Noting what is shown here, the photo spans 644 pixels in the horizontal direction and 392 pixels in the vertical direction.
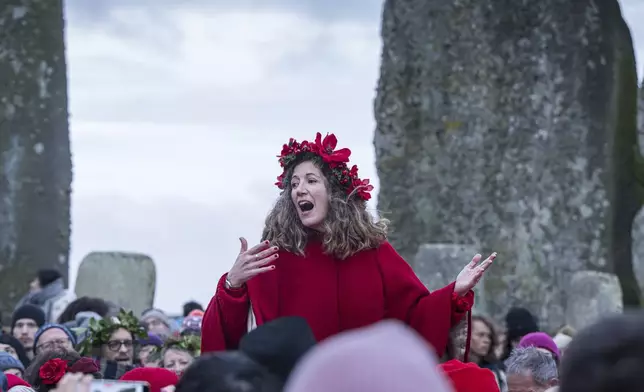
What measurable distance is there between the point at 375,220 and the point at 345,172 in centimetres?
22

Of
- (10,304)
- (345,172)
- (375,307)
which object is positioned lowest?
(10,304)

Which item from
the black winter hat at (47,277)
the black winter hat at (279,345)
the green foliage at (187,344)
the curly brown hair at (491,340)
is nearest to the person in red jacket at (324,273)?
the black winter hat at (279,345)

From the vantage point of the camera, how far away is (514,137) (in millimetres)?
12984

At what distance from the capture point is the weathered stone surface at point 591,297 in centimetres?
1130

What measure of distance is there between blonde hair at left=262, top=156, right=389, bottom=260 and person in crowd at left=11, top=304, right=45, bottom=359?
3.69 metres

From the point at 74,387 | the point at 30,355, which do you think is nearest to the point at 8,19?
the point at 30,355

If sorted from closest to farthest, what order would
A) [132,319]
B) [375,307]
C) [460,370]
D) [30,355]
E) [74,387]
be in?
[74,387]
[460,370]
[375,307]
[132,319]
[30,355]

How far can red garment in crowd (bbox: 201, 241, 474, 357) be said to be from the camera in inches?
193

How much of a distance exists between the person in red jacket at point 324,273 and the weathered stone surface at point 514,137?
7592mm

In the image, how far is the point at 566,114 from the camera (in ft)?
42.2

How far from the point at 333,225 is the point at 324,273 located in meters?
0.18

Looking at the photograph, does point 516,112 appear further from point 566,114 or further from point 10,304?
point 10,304

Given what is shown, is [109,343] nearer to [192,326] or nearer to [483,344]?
[192,326]

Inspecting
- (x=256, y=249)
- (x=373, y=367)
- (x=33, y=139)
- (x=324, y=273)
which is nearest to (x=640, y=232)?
(x=33, y=139)
